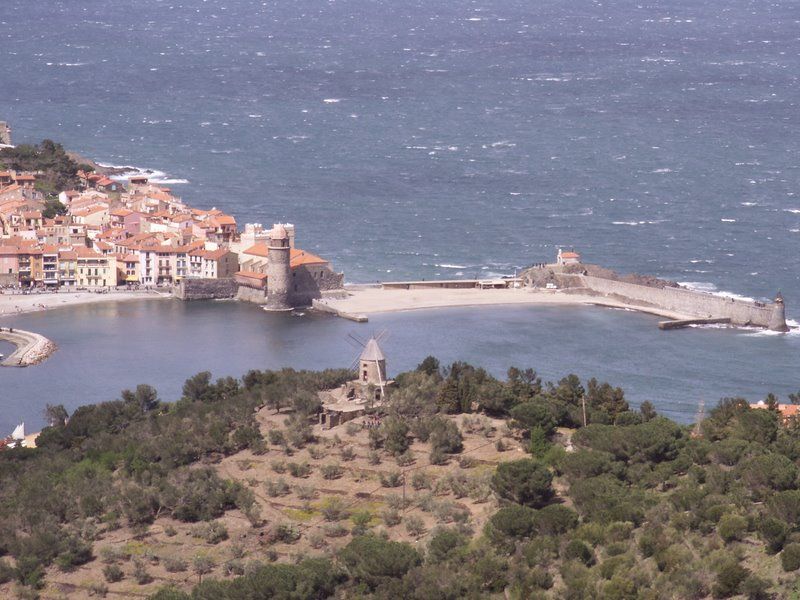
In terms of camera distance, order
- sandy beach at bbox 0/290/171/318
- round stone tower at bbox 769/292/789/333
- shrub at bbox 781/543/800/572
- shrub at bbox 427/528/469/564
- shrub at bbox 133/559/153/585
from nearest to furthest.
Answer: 1. shrub at bbox 781/543/800/572
2. shrub at bbox 427/528/469/564
3. shrub at bbox 133/559/153/585
4. round stone tower at bbox 769/292/789/333
5. sandy beach at bbox 0/290/171/318

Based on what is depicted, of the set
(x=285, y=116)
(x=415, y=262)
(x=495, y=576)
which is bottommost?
(x=495, y=576)

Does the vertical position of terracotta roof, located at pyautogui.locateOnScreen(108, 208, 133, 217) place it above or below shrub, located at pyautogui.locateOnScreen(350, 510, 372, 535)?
above

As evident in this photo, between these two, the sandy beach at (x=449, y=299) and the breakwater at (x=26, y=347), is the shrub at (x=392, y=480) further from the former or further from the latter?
the sandy beach at (x=449, y=299)

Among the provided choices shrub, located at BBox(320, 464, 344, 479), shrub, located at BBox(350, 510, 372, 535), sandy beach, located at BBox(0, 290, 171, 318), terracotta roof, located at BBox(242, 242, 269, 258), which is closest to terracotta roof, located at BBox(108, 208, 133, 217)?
sandy beach, located at BBox(0, 290, 171, 318)

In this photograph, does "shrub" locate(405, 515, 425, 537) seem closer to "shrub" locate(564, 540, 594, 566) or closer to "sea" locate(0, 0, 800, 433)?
"shrub" locate(564, 540, 594, 566)

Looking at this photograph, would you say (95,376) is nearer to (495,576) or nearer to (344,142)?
(495,576)

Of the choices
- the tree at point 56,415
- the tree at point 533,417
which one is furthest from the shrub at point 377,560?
the tree at point 56,415

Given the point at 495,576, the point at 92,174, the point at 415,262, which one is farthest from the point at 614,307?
the point at 495,576
